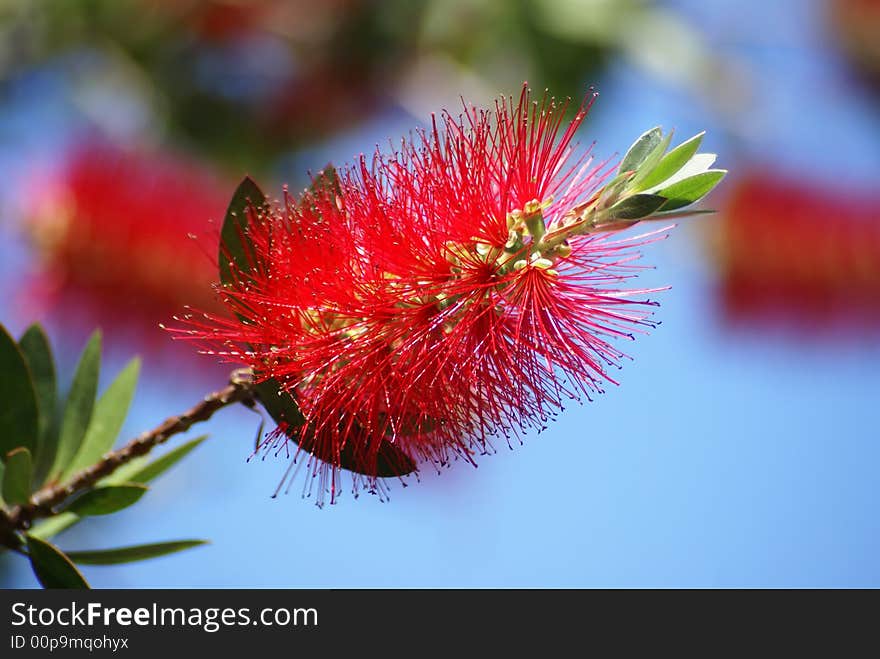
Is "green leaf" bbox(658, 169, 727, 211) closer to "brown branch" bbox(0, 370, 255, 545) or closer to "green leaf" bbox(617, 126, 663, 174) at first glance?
"green leaf" bbox(617, 126, 663, 174)

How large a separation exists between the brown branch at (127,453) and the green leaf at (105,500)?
0.05 feet

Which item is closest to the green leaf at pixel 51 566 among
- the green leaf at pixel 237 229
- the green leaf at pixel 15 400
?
the green leaf at pixel 15 400

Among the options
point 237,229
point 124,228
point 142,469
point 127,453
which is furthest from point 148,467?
point 124,228

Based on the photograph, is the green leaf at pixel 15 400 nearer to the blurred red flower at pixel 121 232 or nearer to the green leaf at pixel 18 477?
the green leaf at pixel 18 477

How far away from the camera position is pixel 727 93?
11.7ft

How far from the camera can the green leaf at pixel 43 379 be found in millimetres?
1360

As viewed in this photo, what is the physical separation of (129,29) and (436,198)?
2476 mm

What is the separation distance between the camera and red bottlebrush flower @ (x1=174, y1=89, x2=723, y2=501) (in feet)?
4.09

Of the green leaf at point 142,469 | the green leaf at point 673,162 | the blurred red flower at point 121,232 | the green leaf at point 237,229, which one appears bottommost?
the green leaf at point 142,469

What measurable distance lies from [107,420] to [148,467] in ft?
0.32

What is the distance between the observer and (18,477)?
120 cm

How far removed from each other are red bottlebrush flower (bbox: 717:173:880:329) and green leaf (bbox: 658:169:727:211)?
273cm
